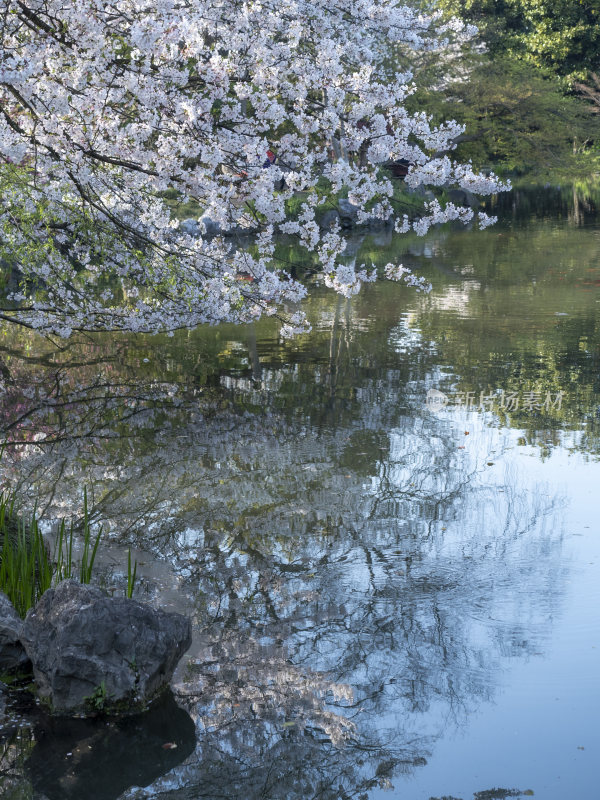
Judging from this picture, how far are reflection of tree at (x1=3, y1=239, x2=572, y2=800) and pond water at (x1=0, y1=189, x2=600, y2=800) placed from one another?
0.06 ft

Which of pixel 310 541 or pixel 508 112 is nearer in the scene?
pixel 310 541

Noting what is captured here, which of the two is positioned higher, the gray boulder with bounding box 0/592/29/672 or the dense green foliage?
the dense green foliage

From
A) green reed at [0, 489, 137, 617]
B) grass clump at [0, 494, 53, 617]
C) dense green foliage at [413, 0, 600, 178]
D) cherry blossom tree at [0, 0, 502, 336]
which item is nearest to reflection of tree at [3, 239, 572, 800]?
green reed at [0, 489, 137, 617]

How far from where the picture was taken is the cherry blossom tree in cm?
665

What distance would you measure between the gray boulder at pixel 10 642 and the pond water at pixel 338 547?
43 cm

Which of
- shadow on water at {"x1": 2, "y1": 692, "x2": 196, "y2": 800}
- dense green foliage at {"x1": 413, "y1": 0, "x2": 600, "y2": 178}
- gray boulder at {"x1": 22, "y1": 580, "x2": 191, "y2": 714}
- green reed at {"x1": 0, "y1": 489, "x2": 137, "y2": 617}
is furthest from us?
dense green foliage at {"x1": 413, "y1": 0, "x2": 600, "y2": 178}

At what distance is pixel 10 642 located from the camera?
14.6 ft

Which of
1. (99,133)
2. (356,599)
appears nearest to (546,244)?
(99,133)

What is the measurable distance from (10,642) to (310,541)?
2.14 meters

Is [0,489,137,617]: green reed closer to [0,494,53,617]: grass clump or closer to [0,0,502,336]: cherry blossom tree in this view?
[0,494,53,617]: grass clump

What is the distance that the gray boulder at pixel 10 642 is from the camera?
4445mm

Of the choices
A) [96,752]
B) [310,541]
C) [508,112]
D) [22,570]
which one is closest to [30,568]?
[22,570]

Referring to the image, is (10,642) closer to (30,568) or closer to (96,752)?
(30,568)

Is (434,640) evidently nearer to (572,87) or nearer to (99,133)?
(99,133)
